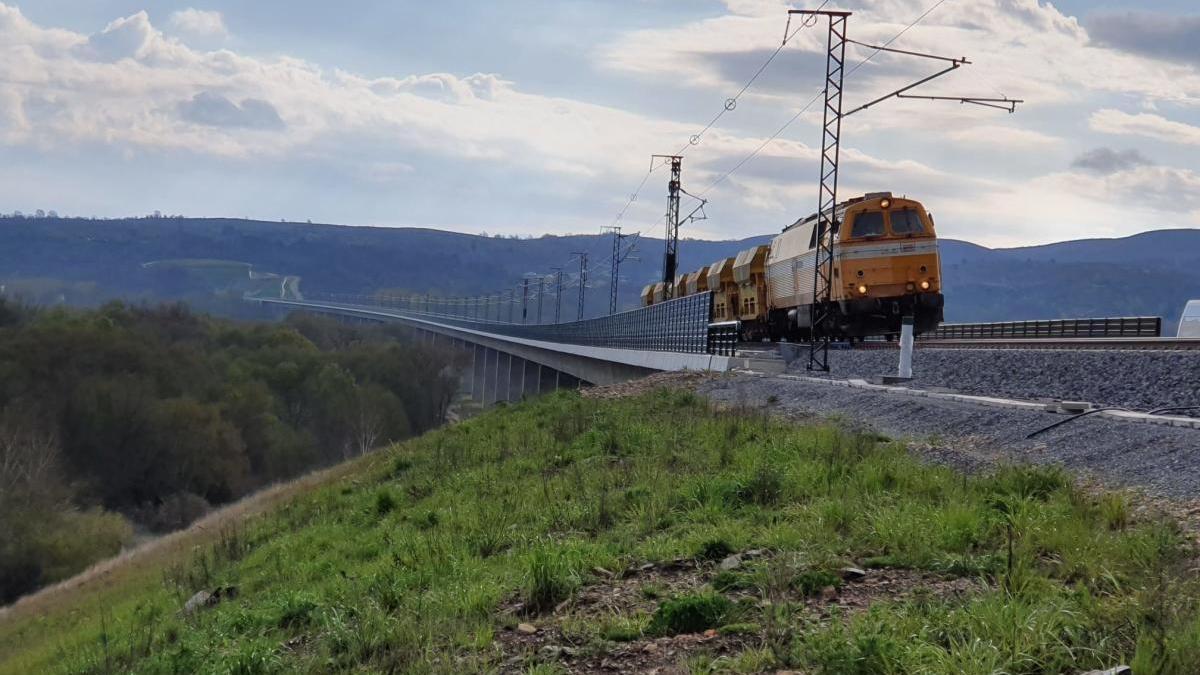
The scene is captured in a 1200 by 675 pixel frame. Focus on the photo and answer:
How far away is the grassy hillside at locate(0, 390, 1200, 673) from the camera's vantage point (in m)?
6.05

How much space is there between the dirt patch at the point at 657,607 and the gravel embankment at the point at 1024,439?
261 centimetres

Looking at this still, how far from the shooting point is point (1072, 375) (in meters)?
18.8

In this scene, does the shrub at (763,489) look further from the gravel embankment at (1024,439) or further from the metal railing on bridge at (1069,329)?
the metal railing on bridge at (1069,329)

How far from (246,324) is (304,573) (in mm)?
108415

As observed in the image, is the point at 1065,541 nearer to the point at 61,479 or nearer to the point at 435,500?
the point at 435,500

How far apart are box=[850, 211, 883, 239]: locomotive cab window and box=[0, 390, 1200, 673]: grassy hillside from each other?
19075 mm

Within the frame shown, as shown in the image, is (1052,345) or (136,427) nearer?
(1052,345)

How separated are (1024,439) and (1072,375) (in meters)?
7.29

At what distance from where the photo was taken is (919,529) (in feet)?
26.8

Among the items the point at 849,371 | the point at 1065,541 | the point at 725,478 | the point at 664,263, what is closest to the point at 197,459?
the point at 664,263

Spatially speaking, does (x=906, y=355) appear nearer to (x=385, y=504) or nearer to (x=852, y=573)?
(x=385, y=504)

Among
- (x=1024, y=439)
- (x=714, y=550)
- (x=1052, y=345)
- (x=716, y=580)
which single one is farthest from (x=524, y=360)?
(x=716, y=580)

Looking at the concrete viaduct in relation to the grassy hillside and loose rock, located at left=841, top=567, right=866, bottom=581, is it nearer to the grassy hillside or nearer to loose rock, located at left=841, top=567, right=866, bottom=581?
the grassy hillside

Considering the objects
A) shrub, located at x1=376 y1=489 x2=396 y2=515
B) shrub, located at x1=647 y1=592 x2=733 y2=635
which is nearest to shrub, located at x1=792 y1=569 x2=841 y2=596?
shrub, located at x1=647 y1=592 x2=733 y2=635
